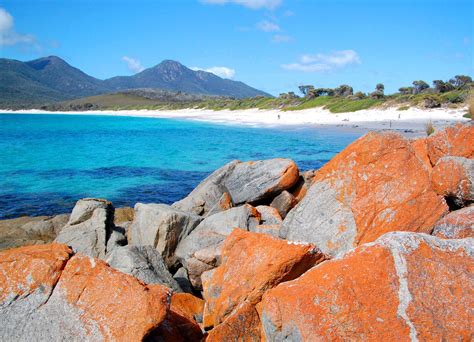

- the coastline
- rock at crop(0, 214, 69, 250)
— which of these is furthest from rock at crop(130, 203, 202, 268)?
the coastline

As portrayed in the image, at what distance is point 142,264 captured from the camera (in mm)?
6035

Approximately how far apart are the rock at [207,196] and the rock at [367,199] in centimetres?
371

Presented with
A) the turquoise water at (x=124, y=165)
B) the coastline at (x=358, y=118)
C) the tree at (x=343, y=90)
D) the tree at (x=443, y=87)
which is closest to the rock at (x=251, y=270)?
the turquoise water at (x=124, y=165)

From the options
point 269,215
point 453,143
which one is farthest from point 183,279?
point 453,143

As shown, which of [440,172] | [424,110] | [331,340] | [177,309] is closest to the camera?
[331,340]

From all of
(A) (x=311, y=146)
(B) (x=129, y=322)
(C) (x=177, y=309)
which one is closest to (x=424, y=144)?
(C) (x=177, y=309)

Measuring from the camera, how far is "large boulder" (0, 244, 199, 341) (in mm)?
3654

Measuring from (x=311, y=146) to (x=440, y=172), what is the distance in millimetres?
28168

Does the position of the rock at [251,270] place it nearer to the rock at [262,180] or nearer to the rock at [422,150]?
the rock at [262,180]

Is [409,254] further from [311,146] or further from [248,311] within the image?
[311,146]

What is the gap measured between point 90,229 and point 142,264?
3228mm

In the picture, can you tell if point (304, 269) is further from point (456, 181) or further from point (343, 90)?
point (343, 90)

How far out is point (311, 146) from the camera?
34.2 metres

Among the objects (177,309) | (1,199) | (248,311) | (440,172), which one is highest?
(440,172)
